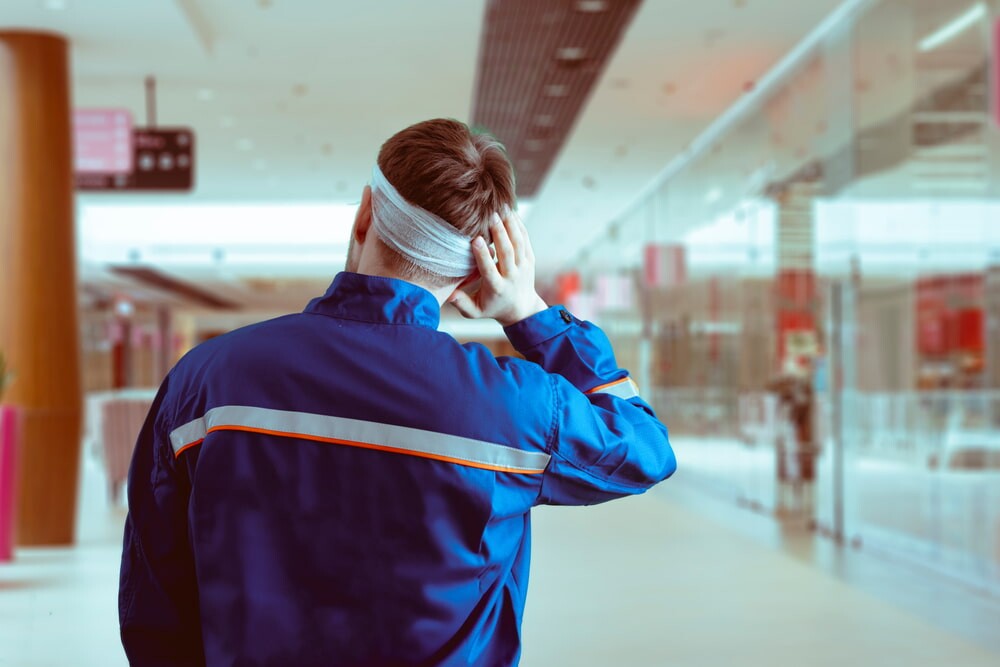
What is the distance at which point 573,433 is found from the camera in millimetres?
1062

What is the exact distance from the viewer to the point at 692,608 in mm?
5035

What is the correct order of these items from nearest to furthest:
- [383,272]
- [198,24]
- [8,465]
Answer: [383,272] < [8,465] < [198,24]

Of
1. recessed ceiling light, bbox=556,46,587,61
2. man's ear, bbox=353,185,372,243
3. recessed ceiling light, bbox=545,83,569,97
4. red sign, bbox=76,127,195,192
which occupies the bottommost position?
man's ear, bbox=353,185,372,243

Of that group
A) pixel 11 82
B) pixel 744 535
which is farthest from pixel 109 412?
pixel 744 535

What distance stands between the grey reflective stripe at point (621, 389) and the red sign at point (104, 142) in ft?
24.5

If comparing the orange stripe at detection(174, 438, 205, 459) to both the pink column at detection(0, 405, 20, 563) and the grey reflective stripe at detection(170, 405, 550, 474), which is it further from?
the pink column at detection(0, 405, 20, 563)

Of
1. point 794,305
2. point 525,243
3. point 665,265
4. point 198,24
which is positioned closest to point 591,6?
point 198,24

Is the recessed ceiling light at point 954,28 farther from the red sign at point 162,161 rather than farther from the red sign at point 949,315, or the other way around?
the red sign at point 162,161

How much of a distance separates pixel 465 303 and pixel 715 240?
33.3ft

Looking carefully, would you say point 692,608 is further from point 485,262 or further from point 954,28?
point 485,262

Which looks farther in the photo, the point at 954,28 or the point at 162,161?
the point at 162,161

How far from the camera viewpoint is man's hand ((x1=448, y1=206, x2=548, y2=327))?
1.12 meters

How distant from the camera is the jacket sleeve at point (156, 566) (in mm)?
1130

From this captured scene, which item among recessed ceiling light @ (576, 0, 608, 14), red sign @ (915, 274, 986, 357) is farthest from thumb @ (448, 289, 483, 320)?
recessed ceiling light @ (576, 0, 608, 14)
